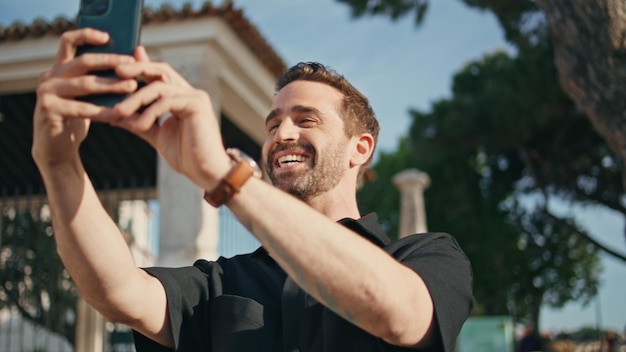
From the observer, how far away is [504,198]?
2294cm

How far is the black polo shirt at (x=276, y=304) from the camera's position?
4.45 ft

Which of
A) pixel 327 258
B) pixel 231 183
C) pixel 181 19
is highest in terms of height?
pixel 181 19

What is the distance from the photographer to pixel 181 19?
242 inches

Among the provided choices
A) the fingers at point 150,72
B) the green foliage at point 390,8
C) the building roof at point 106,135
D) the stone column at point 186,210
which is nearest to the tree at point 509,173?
the green foliage at point 390,8

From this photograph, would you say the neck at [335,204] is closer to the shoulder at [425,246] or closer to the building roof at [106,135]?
the shoulder at [425,246]

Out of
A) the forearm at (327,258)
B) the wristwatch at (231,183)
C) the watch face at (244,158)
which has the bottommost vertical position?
the forearm at (327,258)

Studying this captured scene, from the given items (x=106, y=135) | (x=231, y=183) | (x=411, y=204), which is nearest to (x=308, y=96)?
(x=231, y=183)

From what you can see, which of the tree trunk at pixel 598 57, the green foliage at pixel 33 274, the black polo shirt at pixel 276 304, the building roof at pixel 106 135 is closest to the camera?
the black polo shirt at pixel 276 304

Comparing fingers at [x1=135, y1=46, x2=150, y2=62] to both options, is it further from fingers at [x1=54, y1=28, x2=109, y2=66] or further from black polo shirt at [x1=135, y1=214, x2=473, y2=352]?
black polo shirt at [x1=135, y1=214, x2=473, y2=352]

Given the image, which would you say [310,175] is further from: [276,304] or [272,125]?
[276,304]

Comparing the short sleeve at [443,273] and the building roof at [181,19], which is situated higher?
the building roof at [181,19]

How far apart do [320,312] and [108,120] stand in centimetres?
72

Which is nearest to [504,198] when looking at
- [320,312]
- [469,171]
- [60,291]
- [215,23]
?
[469,171]

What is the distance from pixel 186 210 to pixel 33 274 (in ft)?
12.7
